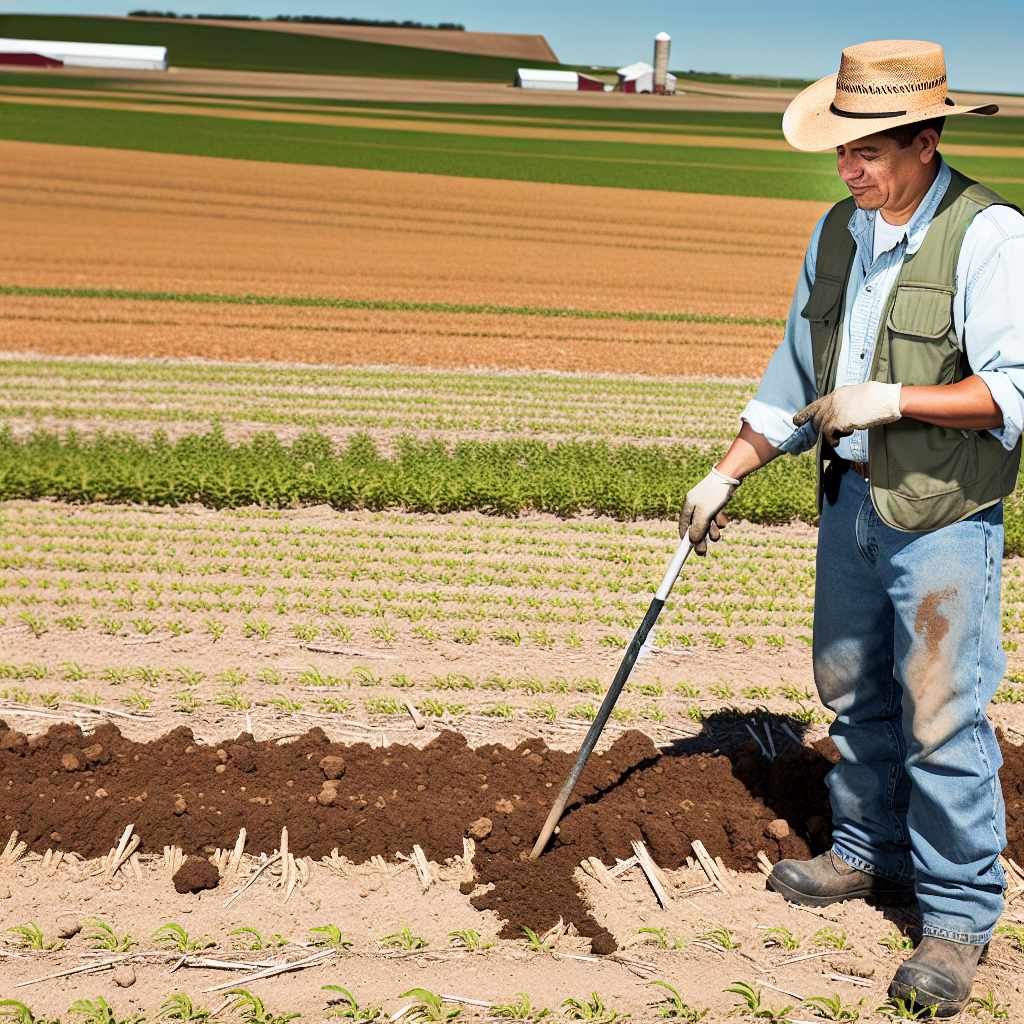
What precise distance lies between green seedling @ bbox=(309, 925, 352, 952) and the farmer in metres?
1.84

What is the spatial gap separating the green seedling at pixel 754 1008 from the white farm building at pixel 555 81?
98.5 metres

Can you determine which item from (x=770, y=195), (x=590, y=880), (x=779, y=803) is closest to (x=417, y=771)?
(x=590, y=880)

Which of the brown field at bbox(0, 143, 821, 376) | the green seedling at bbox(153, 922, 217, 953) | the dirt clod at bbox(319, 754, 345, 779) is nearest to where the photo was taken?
the green seedling at bbox(153, 922, 217, 953)

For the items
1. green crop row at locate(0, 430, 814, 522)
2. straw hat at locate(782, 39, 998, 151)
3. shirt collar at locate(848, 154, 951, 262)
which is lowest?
green crop row at locate(0, 430, 814, 522)

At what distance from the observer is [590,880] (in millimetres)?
4766

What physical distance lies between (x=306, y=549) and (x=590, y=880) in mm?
4381

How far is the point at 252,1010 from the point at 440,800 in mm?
1375

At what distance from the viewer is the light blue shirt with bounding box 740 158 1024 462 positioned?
3451mm

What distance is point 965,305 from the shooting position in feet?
11.7

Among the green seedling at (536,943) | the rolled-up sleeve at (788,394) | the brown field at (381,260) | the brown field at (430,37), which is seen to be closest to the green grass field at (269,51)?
the brown field at (430,37)

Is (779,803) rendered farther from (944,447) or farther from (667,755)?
(944,447)

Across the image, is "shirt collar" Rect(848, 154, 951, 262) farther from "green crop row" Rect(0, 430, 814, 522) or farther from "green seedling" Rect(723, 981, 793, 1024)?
"green crop row" Rect(0, 430, 814, 522)

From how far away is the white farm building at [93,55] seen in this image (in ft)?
306

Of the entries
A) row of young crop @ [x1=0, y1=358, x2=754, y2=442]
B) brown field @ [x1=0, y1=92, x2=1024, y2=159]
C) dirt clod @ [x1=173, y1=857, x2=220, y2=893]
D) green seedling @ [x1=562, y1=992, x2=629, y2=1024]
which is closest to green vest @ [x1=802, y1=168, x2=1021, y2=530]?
green seedling @ [x1=562, y1=992, x2=629, y2=1024]
